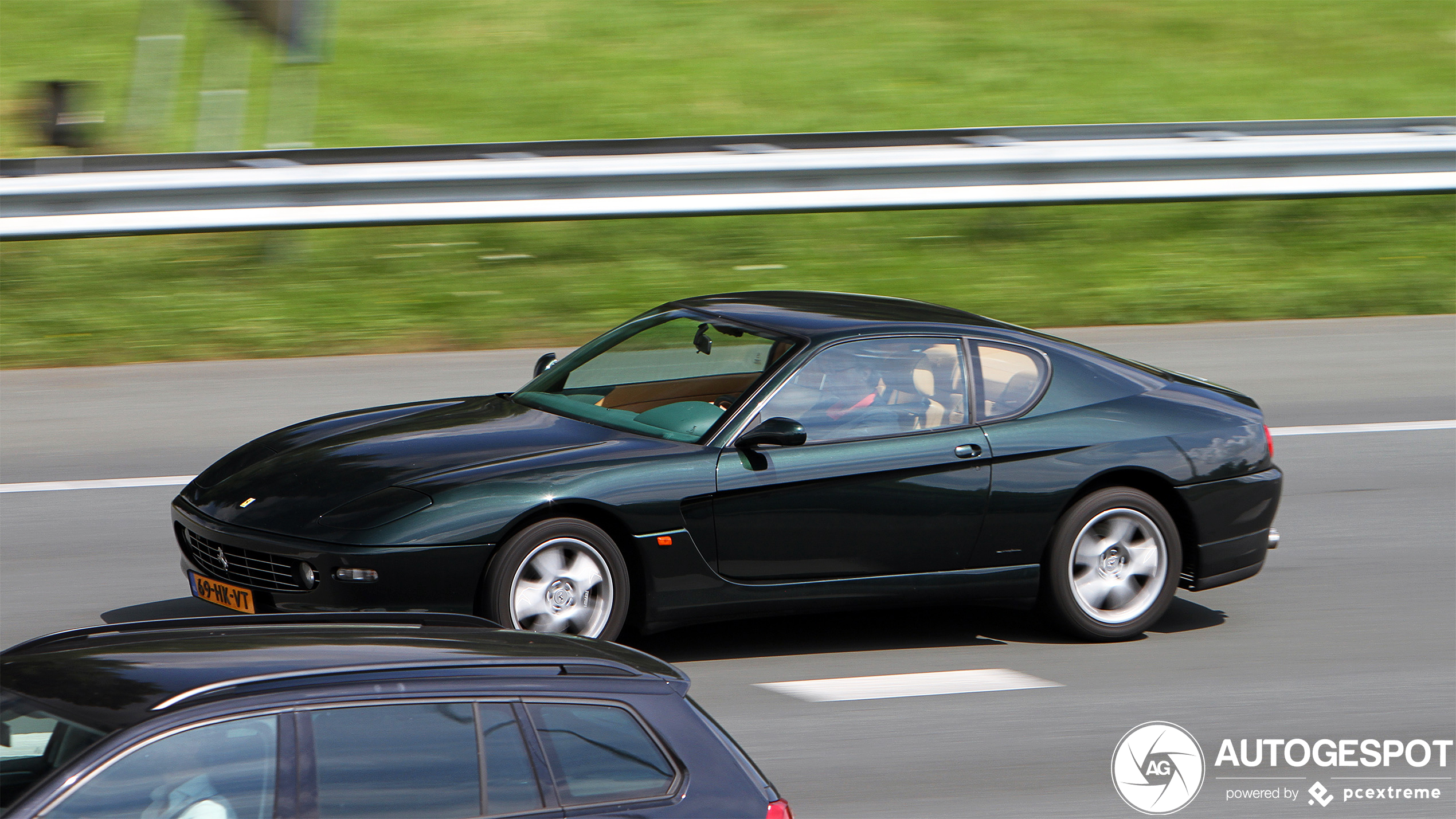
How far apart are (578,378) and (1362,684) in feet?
11.8

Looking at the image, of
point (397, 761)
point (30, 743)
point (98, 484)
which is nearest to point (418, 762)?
point (397, 761)

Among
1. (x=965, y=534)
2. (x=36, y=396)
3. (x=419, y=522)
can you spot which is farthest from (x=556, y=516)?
(x=36, y=396)

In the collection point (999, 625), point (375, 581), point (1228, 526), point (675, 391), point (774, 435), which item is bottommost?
point (999, 625)

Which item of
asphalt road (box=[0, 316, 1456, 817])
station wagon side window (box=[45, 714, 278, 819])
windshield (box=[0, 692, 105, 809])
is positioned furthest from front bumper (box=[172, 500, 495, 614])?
station wagon side window (box=[45, 714, 278, 819])

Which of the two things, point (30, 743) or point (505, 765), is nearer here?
point (30, 743)

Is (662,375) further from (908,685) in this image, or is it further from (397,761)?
(397,761)

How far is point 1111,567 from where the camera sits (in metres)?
7.42

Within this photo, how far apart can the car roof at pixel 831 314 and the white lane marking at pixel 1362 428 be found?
13.1ft

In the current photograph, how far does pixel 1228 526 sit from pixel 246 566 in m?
4.20

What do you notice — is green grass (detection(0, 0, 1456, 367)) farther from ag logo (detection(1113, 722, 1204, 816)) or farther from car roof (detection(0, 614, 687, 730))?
car roof (detection(0, 614, 687, 730))

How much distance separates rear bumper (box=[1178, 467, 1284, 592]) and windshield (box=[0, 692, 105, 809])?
5304 millimetres

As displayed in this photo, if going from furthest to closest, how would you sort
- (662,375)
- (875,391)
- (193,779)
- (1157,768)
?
(662,375) → (875,391) → (1157,768) → (193,779)

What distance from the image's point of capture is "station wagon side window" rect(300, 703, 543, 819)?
3.34 m

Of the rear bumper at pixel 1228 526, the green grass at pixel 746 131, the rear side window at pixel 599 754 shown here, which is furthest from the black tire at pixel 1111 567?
the green grass at pixel 746 131
